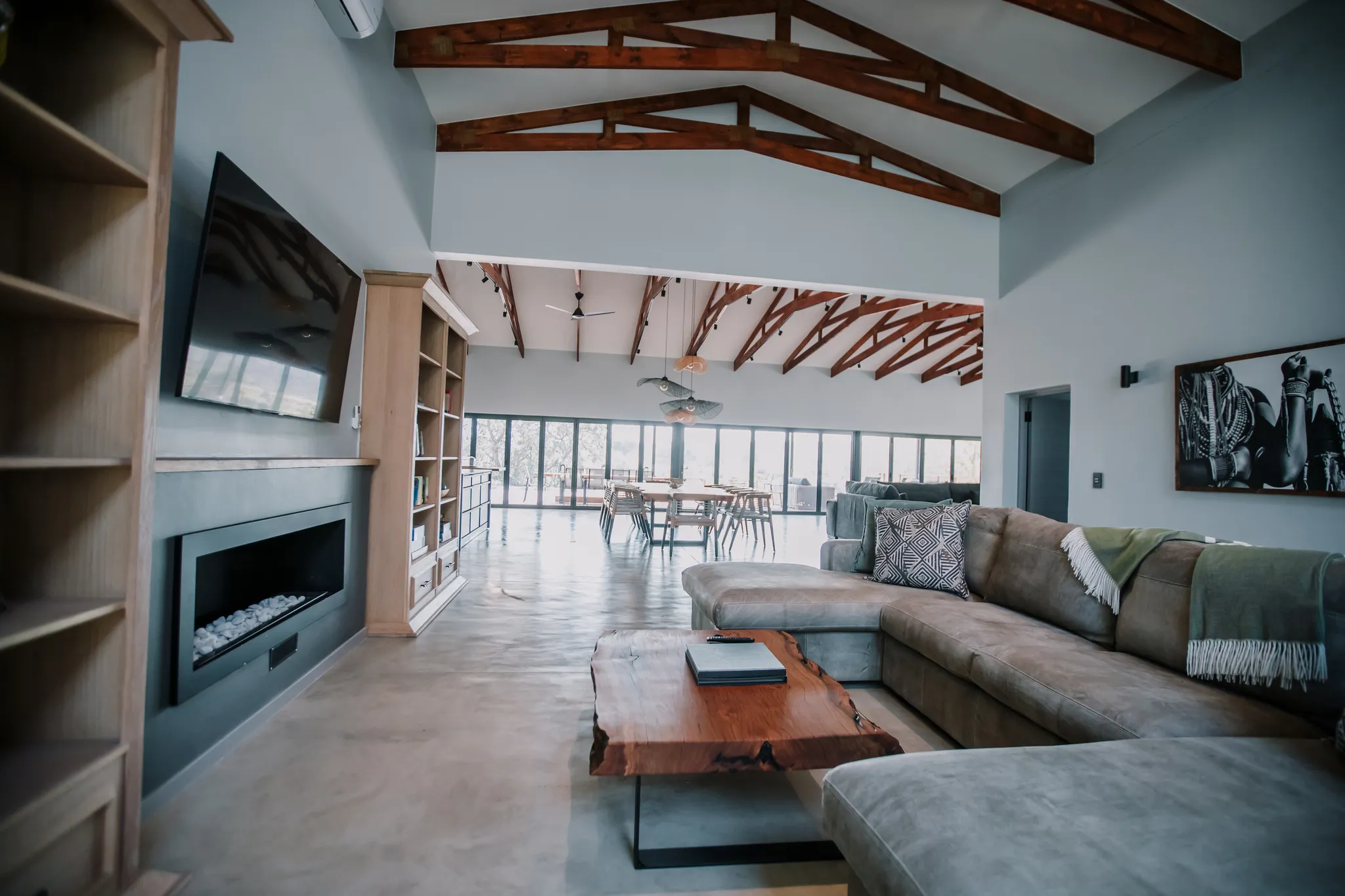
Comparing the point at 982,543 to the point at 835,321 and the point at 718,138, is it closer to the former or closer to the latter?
the point at 718,138

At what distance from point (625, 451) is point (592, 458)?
0.67 metres

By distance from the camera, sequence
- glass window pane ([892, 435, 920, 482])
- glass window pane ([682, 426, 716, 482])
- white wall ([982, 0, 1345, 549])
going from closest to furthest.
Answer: white wall ([982, 0, 1345, 549])
glass window pane ([682, 426, 716, 482])
glass window pane ([892, 435, 920, 482])

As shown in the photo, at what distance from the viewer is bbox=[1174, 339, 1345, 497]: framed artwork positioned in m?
3.15

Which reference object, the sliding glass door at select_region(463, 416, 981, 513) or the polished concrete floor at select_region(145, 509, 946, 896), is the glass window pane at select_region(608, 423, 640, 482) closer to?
the sliding glass door at select_region(463, 416, 981, 513)

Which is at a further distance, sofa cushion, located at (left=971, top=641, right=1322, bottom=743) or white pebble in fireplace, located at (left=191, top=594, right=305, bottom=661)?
white pebble in fireplace, located at (left=191, top=594, right=305, bottom=661)

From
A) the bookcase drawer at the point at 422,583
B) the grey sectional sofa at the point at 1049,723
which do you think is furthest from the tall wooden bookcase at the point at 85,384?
the bookcase drawer at the point at 422,583

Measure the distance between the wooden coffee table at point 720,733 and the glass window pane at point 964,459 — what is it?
12.8 metres

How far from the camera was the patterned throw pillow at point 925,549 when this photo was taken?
120 inches

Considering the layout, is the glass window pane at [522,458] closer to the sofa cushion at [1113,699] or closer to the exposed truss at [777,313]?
the exposed truss at [777,313]

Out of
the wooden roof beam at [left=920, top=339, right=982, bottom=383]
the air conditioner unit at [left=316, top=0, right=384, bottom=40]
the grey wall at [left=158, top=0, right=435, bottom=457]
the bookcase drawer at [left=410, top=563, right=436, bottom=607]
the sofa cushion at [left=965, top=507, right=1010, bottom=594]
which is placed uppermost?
the wooden roof beam at [left=920, top=339, right=982, bottom=383]

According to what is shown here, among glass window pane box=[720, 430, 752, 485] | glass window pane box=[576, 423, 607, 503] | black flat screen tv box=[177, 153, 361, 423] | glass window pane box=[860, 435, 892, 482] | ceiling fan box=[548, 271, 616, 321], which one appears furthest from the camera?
glass window pane box=[860, 435, 892, 482]

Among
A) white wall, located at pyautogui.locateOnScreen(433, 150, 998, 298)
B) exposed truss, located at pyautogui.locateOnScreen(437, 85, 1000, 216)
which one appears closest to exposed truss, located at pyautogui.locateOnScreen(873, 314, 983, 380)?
white wall, located at pyautogui.locateOnScreen(433, 150, 998, 298)

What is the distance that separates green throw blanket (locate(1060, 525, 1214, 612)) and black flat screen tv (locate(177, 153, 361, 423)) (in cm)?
324

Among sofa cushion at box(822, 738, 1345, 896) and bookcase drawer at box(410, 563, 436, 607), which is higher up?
sofa cushion at box(822, 738, 1345, 896)
